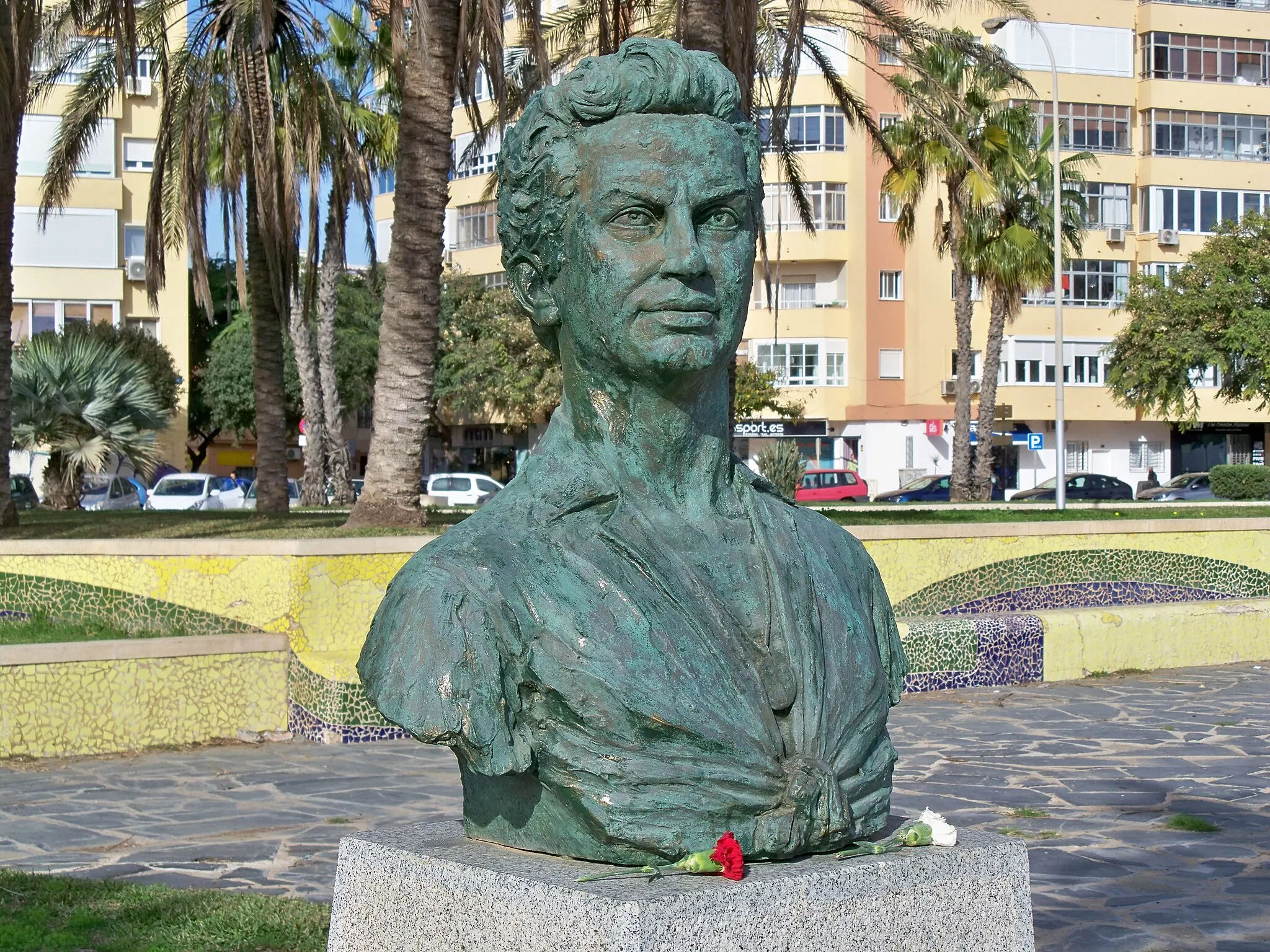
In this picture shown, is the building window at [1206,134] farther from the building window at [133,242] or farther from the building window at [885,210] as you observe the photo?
the building window at [133,242]

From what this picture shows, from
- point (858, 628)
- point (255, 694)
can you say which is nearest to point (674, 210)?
point (858, 628)

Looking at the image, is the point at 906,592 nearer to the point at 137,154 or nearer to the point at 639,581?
the point at 639,581

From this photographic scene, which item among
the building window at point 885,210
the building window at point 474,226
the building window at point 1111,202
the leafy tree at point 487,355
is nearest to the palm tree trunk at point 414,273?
the leafy tree at point 487,355

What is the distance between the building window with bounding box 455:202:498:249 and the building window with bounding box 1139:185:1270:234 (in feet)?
61.2

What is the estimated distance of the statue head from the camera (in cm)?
309

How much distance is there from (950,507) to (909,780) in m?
14.7

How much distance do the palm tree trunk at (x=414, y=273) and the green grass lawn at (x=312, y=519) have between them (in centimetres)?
53

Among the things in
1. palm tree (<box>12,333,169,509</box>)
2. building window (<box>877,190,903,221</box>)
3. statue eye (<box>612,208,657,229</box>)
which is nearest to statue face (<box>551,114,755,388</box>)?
statue eye (<box>612,208,657,229</box>)

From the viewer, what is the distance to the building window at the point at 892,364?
45.8m

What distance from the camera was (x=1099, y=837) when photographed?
25.3 feet

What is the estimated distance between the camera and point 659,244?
3.10m

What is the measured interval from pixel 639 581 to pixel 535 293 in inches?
26.5

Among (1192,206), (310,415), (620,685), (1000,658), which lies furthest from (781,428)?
(620,685)

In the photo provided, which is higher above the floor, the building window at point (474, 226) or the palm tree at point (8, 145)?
the building window at point (474, 226)
